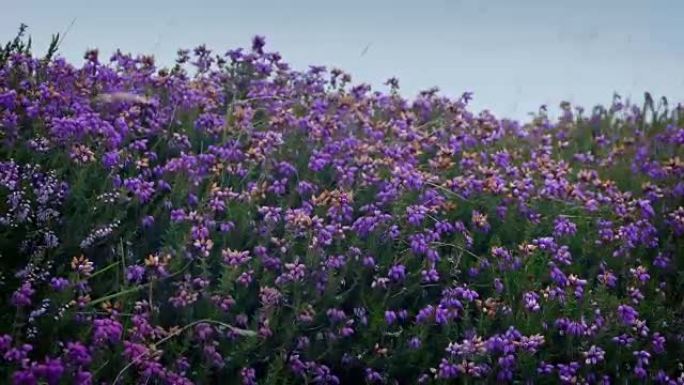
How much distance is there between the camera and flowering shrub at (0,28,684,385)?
4320mm

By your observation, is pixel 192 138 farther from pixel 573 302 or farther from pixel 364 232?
pixel 573 302

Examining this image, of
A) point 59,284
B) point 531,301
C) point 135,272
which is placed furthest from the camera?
point 531,301

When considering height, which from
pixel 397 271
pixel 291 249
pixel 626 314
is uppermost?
pixel 291 249

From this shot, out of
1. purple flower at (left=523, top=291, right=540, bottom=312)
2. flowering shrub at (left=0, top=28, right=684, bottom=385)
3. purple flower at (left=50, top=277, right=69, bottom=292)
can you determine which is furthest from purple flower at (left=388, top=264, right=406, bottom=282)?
purple flower at (left=50, top=277, right=69, bottom=292)

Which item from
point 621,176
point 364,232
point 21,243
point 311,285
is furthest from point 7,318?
point 621,176

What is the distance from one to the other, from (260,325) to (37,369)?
139 cm

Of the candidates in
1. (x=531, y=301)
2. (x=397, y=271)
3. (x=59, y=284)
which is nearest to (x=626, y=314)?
(x=531, y=301)

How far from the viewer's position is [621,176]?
7.17 metres

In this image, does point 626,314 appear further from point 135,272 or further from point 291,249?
point 135,272

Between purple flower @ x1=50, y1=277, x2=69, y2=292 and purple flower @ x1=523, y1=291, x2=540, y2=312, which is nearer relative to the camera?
purple flower @ x1=50, y1=277, x2=69, y2=292

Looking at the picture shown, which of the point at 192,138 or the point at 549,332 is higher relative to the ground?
the point at 192,138

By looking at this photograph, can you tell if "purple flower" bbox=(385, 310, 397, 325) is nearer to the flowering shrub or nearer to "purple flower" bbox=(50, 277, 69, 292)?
the flowering shrub

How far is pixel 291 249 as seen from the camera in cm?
493

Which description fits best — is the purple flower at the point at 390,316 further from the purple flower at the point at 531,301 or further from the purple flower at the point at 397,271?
the purple flower at the point at 531,301
